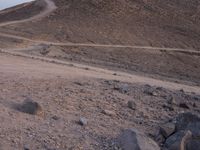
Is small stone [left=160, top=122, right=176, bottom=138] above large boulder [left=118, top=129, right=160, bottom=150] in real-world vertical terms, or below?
below

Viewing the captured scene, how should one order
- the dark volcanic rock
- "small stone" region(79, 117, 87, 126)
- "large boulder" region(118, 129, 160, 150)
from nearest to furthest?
"large boulder" region(118, 129, 160, 150) < the dark volcanic rock < "small stone" region(79, 117, 87, 126)

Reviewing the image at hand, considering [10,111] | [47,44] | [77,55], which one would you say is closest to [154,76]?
[77,55]

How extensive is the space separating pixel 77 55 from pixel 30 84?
674 inches

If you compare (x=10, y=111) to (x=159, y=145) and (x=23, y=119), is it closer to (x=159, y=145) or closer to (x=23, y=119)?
(x=23, y=119)

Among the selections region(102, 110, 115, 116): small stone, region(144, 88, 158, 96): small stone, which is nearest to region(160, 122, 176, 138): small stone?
region(102, 110, 115, 116): small stone

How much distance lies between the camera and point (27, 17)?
3919cm

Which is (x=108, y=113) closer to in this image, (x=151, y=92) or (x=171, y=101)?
(x=171, y=101)

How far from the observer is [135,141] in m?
7.62

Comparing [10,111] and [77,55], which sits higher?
[10,111]

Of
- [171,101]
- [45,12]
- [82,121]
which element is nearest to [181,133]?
[82,121]

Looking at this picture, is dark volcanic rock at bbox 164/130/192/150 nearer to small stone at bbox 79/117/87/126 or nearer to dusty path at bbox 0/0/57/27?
small stone at bbox 79/117/87/126

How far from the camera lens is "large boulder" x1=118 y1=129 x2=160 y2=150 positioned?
24.7ft

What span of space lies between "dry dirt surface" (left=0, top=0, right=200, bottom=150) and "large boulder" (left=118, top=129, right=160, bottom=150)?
0.54ft

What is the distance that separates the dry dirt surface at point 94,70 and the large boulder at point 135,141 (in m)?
0.16
